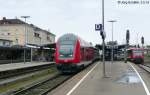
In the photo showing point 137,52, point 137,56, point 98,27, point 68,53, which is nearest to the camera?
point 98,27

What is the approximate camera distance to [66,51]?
36844 mm

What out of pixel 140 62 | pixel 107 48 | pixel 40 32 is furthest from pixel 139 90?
pixel 40 32

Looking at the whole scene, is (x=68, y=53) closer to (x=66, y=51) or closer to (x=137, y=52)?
(x=66, y=51)

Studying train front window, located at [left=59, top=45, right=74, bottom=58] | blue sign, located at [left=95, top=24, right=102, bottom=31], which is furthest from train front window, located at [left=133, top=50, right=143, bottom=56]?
blue sign, located at [left=95, top=24, right=102, bottom=31]

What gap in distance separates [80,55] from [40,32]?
114914mm

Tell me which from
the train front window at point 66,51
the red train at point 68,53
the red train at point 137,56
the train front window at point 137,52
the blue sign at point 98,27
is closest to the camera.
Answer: the blue sign at point 98,27

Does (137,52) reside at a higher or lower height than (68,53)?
higher

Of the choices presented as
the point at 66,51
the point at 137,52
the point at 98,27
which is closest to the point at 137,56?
the point at 137,52

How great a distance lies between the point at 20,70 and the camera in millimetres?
45219

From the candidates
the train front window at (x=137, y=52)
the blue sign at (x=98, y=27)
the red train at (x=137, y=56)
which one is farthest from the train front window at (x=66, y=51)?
the train front window at (x=137, y=52)

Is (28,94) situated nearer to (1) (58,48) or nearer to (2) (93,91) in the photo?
(2) (93,91)

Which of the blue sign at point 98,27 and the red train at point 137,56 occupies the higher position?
the blue sign at point 98,27

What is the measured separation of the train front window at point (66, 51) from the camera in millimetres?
36656

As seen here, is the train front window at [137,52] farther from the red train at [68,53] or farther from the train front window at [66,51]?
the train front window at [66,51]
